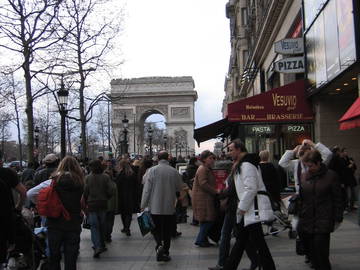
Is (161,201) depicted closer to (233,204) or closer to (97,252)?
(97,252)

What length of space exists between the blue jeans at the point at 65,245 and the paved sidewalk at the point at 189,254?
6.20 ft

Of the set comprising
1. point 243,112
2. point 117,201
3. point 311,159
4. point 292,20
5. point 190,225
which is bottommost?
point 190,225

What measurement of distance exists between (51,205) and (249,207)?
243cm

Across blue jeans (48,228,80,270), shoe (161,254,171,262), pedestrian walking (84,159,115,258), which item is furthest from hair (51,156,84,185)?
pedestrian walking (84,159,115,258)

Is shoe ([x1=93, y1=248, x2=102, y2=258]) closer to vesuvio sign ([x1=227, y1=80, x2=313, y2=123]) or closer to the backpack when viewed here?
the backpack

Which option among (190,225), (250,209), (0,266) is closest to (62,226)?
(0,266)

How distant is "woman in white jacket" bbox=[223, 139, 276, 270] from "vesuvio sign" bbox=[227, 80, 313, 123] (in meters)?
11.1

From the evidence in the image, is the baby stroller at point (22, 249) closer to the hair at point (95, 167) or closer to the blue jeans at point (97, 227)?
the blue jeans at point (97, 227)

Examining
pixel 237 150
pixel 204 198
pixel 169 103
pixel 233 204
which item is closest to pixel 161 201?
pixel 204 198

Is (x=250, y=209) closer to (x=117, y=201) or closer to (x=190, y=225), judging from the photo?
(x=117, y=201)

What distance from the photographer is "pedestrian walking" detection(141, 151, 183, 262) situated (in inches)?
352

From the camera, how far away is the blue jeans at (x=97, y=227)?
948cm

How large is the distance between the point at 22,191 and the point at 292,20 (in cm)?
1584

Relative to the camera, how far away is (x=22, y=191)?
669cm
